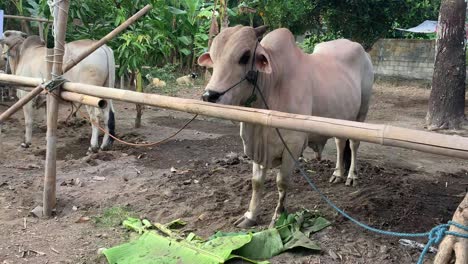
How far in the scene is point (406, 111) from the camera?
34.1 ft

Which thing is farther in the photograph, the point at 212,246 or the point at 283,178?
the point at 283,178

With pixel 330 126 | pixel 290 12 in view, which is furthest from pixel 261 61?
pixel 290 12

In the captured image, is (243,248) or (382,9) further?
(382,9)

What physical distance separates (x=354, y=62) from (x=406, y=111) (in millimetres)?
5440

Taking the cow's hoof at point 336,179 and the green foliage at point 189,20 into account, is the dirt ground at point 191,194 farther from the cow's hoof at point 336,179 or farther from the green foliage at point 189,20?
the green foliage at point 189,20

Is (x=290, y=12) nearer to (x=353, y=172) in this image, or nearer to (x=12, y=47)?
(x=12, y=47)

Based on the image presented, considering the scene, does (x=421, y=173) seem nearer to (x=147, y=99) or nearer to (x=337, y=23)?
(x=147, y=99)

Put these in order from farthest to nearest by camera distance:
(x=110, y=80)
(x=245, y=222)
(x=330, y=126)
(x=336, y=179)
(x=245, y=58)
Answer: (x=110, y=80) → (x=336, y=179) → (x=245, y=222) → (x=245, y=58) → (x=330, y=126)

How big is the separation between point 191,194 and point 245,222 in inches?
36.9

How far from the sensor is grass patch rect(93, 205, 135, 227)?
426 cm

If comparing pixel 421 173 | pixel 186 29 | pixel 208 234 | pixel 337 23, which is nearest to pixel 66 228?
pixel 208 234

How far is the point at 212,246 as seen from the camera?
3469mm

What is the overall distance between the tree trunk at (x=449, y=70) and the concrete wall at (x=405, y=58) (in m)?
5.21

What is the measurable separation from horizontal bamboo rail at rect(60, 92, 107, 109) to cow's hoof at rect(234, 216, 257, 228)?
146 centimetres
